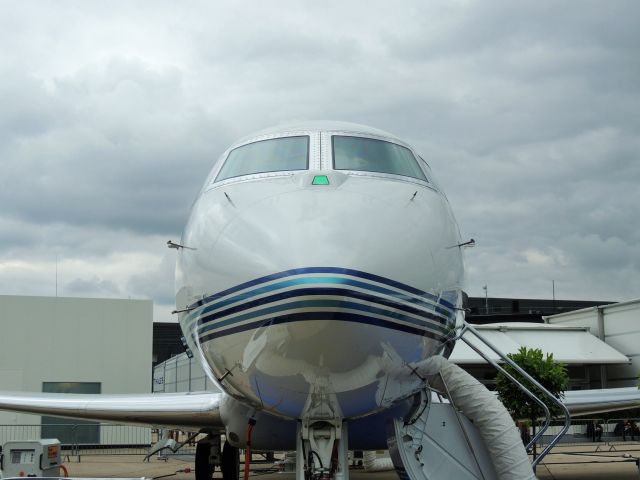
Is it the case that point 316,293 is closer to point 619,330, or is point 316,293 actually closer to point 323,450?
point 323,450

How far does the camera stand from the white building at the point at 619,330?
37.1 metres

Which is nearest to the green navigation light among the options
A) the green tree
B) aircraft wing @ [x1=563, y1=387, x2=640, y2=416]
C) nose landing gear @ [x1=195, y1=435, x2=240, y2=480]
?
nose landing gear @ [x1=195, y1=435, x2=240, y2=480]

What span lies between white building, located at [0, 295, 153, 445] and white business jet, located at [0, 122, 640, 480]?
21620mm

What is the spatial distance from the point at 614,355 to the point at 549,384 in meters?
24.0

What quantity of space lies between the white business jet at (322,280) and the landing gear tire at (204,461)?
340cm

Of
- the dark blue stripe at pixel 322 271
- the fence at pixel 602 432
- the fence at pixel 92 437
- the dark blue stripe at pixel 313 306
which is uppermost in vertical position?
the dark blue stripe at pixel 322 271

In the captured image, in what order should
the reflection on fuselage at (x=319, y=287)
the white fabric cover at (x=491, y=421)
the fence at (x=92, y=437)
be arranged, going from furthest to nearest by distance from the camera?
the fence at (x=92, y=437)
the white fabric cover at (x=491, y=421)
the reflection on fuselage at (x=319, y=287)

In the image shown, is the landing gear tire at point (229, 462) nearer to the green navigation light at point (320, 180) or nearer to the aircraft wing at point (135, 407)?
the aircraft wing at point (135, 407)

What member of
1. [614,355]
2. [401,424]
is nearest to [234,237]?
[401,424]

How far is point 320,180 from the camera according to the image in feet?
18.6

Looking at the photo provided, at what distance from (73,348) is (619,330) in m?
26.3

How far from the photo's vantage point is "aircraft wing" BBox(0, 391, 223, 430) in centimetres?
927

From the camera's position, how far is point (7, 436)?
25547mm

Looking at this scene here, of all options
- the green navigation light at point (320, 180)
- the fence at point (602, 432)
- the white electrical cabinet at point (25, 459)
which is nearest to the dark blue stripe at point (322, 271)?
the green navigation light at point (320, 180)
